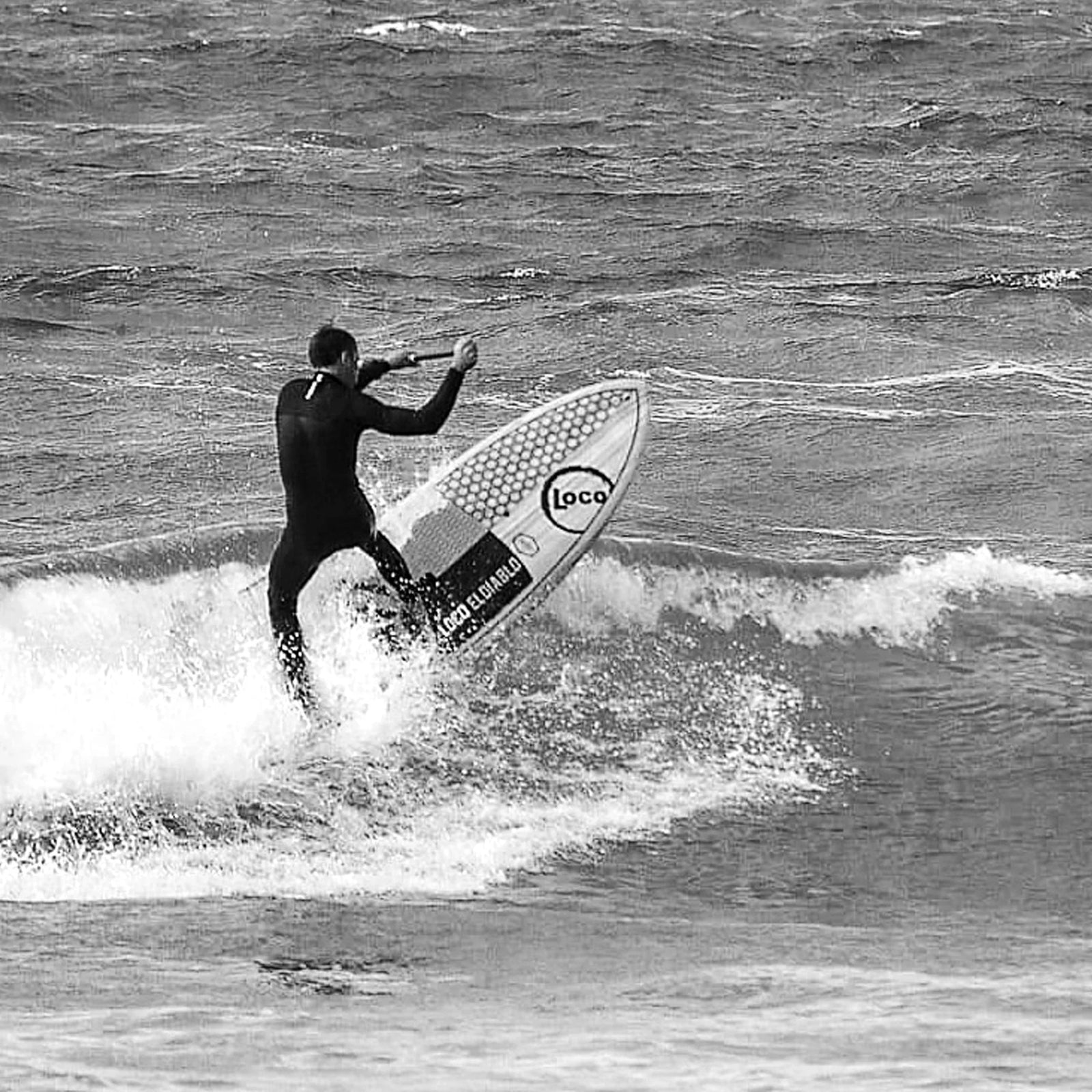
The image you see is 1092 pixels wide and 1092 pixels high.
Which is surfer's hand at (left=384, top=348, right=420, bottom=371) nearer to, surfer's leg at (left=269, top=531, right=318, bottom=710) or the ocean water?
surfer's leg at (left=269, top=531, right=318, bottom=710)

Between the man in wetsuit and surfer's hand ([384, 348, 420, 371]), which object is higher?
surfer's hand ([384, 348, 420, 371])

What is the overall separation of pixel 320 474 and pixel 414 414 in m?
0.49

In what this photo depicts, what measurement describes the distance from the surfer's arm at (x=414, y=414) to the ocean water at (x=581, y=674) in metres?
1.29

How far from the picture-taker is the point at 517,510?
31.1ft

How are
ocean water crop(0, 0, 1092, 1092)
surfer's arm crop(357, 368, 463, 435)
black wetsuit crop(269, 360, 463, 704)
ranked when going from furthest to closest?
black wetsuit crop(269, 360, 463, 704) → surfer's arm crop(357, 368, 463, 435) → ocean water crop(0, 0, 1092, 1092)

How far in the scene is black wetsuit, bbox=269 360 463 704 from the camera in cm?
831

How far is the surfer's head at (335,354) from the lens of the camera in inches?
327

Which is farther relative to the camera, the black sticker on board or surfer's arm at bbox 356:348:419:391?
the black sticker on board

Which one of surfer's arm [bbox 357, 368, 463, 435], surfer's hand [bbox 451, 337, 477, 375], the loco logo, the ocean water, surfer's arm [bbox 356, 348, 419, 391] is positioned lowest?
the ocean water

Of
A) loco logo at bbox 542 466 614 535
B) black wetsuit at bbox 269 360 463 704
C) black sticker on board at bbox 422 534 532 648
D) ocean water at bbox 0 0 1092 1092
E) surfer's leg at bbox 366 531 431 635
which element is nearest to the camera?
ocean water at bbox 0 0 1092 1092

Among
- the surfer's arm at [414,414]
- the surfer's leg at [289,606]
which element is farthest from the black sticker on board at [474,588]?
the surfer's arm at [414,414]

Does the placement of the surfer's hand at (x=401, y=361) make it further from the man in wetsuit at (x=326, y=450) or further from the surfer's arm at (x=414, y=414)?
the surfer's arm at (x=414, y=414)

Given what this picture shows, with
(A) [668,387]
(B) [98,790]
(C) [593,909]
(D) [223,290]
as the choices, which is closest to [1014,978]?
(C) [593,909]

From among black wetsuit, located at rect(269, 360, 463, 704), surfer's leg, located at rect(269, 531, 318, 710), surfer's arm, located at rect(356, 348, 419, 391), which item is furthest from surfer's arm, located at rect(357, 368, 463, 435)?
surfer's leg, located at rect(269, 531, 318, 710)
